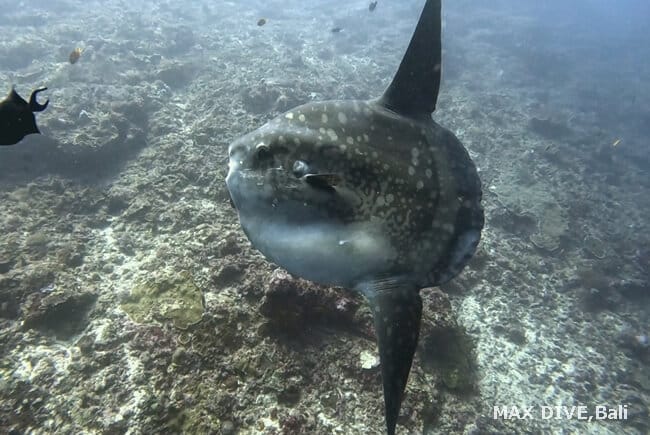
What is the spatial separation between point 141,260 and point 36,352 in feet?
6.83

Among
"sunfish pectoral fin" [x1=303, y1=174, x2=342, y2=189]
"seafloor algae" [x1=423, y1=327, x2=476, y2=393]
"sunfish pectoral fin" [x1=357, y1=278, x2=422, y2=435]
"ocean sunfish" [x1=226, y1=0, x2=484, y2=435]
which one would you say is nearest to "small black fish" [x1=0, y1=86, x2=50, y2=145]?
"ocean sunfish" [x1=226, y1=0, x2=484, y2=435]

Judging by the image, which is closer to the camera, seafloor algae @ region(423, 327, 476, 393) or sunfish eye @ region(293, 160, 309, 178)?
sunfish eye @ region(293, 160, 309, 178)

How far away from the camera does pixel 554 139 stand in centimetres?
1709

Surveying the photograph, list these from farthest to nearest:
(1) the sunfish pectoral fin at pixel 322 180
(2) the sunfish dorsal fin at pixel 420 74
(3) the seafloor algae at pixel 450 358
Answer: (3) the seafloor algae at pixel 450 358, (2) the sunfish dorsal fin at pixel 420 74, (1) the sunfish pectoral fin at pixel 322 180

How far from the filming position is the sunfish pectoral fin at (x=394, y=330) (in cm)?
204

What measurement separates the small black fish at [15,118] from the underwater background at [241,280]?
8.21 feet

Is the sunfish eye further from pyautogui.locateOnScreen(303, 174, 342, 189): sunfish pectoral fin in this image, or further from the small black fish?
the small black fish

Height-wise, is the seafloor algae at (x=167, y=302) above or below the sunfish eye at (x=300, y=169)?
below

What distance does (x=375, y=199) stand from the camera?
2352 millimetres

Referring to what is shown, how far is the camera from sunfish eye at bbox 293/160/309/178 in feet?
7.55

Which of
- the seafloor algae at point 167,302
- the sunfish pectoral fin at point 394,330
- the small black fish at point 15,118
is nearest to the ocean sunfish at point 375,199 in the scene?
the sunfish pectoral fin at point 394,330

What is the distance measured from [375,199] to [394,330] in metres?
0.88

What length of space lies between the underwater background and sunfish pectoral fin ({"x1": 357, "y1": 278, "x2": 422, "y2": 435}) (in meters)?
1.92

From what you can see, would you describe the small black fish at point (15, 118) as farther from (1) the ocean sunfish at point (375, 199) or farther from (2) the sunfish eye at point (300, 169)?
(2) the sunfish eye at point (300, 169)
